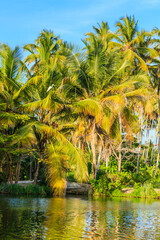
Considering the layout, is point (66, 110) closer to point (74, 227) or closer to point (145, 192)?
point (145, 192)

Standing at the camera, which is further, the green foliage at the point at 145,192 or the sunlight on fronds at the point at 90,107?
the green foliage at the point at 145,192

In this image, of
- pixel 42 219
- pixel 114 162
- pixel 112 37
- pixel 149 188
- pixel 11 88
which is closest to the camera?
pixel 42 219

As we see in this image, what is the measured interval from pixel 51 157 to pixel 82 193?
15.7 ft

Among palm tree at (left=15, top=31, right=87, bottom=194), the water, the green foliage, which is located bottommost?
the water

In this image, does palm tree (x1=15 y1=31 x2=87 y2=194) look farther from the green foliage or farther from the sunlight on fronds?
the green foliage

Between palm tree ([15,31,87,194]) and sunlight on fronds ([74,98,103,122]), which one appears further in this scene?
sunlight on fronds ([74,98,103,122])

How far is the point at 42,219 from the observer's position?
923 centimetres

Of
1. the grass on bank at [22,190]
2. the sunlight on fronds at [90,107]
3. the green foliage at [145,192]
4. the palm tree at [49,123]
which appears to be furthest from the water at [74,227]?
the green foliage at [145,192]

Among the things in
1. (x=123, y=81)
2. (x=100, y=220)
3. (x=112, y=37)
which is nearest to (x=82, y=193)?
(x=123, y=81)

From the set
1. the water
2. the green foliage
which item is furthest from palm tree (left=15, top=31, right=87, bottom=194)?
the water

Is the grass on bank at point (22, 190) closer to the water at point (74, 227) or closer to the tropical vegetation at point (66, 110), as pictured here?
the tropical vegetation at point (66, 110)

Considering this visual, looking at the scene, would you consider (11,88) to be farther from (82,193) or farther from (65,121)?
(82,193)

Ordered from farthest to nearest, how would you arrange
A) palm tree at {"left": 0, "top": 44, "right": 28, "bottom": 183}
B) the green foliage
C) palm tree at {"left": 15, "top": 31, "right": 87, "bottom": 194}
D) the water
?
the green foliage
palm tree at {"left": 0, "top": 44, "right": 28, "bottom": 183}
palm tree at {"left": 15, "top": 31, "right": 87, "bottom": 194}
the water

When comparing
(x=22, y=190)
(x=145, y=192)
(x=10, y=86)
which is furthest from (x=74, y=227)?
(x=145, y=192)
